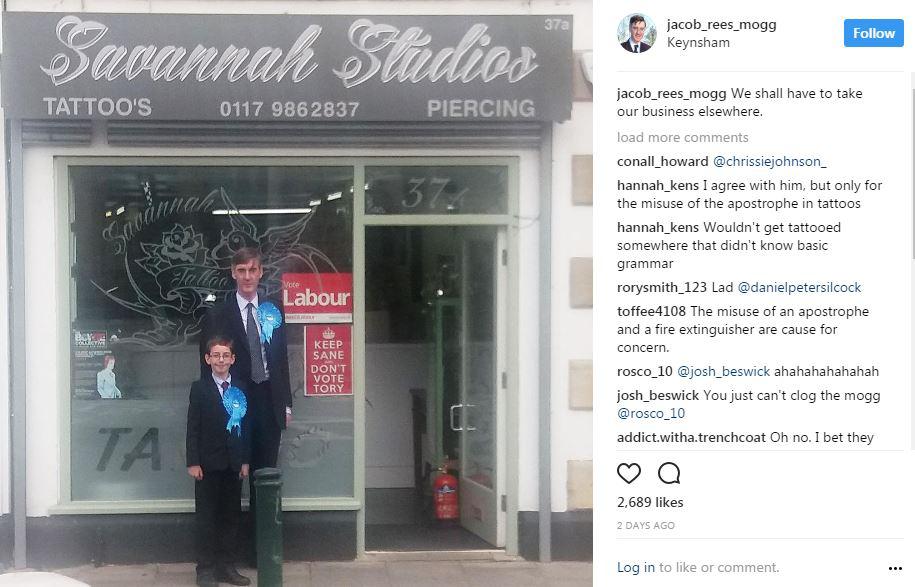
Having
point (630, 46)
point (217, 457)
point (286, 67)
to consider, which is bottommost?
point (217, 457)

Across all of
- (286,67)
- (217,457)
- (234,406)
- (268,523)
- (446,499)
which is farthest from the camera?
(446,499)

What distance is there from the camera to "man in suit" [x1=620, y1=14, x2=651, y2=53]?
1881 mm

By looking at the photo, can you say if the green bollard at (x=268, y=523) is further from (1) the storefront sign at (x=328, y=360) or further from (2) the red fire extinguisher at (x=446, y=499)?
(2) the red fire extinguisher at (x=446, y=499)

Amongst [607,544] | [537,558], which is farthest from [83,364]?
[607,544]

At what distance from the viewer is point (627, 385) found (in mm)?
1874

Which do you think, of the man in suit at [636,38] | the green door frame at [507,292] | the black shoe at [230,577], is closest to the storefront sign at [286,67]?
the green door frame at [507,292]

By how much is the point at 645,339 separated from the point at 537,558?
19.6 ft

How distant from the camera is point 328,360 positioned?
7625 mm

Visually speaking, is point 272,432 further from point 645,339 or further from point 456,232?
point 645,339

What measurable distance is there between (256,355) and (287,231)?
2.89 feet

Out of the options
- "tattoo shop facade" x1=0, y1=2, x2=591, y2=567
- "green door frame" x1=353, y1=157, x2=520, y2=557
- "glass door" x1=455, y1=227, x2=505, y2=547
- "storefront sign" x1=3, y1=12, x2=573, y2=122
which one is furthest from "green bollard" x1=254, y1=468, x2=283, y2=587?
"storefront sign" x1=3, y1=12, x2=573, y2=122

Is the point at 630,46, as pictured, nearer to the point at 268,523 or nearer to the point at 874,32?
the point at 874,32

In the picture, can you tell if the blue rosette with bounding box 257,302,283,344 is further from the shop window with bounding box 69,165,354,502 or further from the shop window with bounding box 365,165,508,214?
the shop window with bounding box 365,165,508,214

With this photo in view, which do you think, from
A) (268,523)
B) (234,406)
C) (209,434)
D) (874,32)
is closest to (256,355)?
(234,406)
